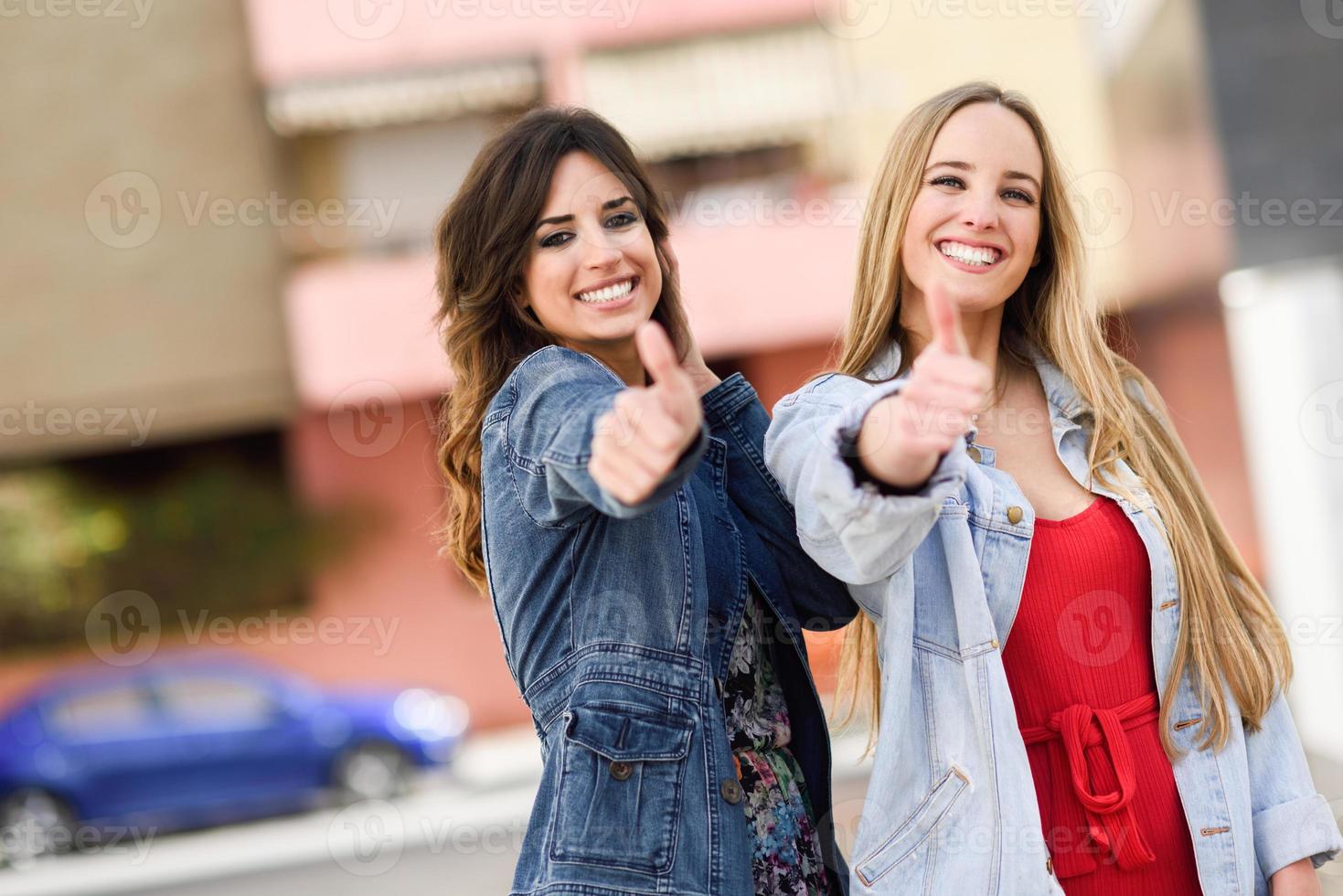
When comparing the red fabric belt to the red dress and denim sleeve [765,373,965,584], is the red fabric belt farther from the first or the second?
denim sleeve [765,373,965,584]

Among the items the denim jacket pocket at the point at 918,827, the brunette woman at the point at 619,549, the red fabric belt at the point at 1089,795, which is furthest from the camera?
the red fabric belt at the point at 1089,795

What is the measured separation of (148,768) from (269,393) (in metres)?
4.05

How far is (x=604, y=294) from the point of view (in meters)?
2.07

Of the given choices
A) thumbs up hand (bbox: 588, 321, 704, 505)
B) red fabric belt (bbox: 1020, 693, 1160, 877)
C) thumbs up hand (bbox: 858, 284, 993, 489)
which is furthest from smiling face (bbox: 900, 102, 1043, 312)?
thumbs up hand (bbox: 588, 321, 704, 505)

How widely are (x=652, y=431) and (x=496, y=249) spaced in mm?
674

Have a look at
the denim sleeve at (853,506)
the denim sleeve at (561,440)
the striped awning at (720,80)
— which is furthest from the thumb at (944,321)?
the striped awning at (720,80)

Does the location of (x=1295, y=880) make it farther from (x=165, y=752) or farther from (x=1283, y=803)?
(x=165, y=752)

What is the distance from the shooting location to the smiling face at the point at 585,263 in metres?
2.05

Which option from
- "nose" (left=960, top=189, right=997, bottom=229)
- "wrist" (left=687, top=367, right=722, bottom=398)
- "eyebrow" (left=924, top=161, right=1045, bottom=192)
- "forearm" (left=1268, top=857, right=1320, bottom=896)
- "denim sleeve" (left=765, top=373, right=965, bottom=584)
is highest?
"eyebrow" (left=924, top=161, right=1045, bottom=192)

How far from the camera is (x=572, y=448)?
1625 millimetres

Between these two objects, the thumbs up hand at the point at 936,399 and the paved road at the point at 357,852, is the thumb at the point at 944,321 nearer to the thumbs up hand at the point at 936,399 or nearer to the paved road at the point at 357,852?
the thumbs up hand at the point at 936,399

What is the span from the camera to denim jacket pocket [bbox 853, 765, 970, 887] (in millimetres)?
1934

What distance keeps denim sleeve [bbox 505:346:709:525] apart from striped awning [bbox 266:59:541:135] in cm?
1055

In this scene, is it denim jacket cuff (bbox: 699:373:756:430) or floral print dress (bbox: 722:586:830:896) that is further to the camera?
denim jacket cuff (bbox: 699:373:756:430)
